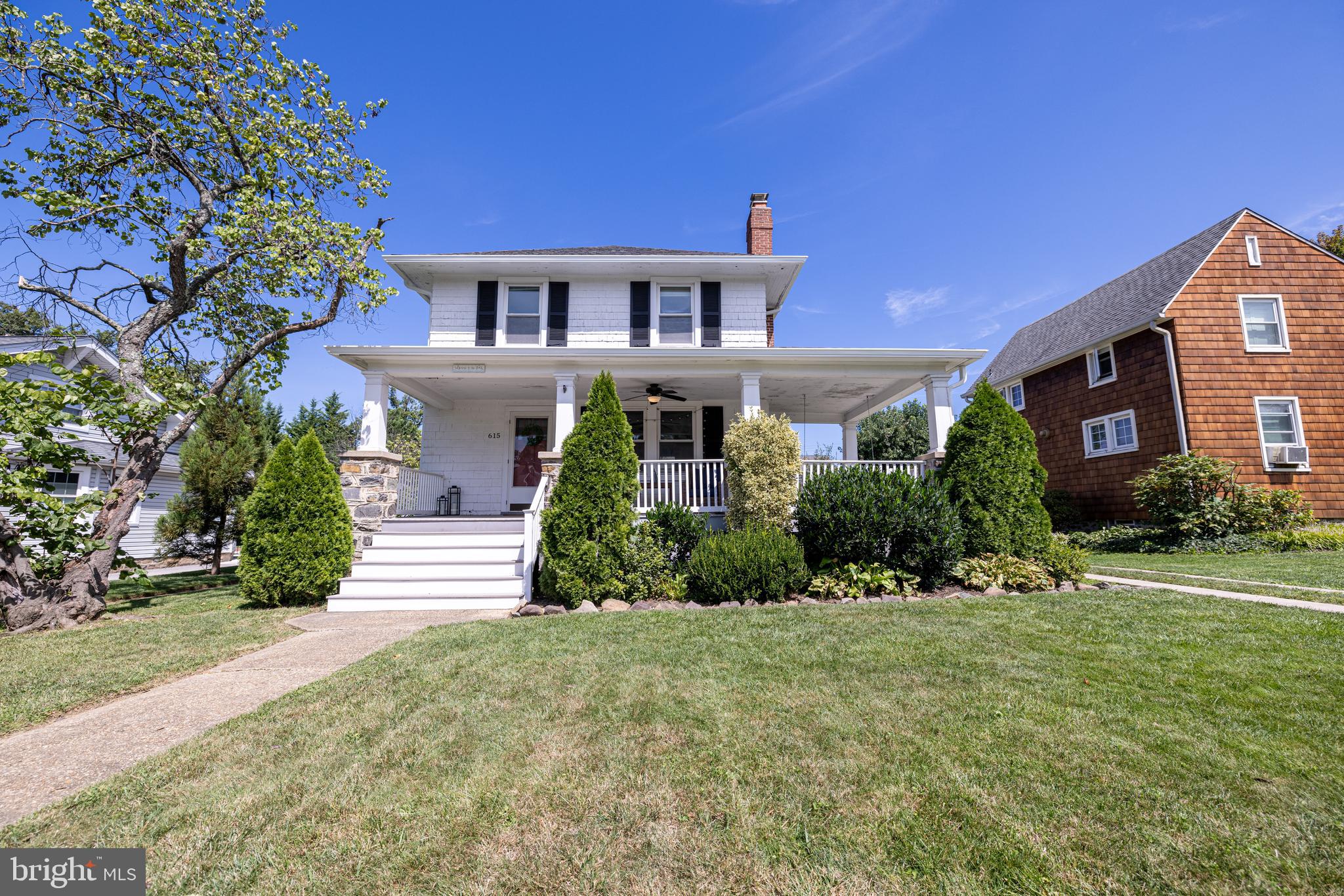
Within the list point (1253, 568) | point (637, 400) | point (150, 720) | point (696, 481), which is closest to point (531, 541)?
point (696, 481)

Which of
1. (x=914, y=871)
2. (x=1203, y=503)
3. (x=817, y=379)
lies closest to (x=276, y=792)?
(x=914, y=871)

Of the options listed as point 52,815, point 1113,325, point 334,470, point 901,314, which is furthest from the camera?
point 901,314

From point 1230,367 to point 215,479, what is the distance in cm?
2203

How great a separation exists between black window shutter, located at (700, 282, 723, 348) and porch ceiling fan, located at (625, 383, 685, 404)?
126cm

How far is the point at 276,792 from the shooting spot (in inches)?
84.4

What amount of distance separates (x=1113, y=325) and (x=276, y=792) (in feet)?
61.1

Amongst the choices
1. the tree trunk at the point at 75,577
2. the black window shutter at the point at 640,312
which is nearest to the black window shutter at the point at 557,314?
the black window shutter at the point at 640,312

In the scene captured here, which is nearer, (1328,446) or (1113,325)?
(1328,446)

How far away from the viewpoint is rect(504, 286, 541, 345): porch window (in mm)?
11148

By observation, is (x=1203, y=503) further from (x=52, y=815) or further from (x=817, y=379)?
(x=52, y=815)

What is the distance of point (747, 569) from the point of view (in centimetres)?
627

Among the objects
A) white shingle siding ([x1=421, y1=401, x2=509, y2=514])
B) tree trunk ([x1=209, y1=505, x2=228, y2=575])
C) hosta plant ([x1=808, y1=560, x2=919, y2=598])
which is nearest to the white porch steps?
white shingle siding ([x1=421, y1=401, x2=509, y2=514])

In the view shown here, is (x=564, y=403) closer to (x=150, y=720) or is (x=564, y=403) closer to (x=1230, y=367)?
(x=150, y=720)

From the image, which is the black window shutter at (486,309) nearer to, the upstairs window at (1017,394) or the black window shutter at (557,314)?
the black window shutter at (557,314)
